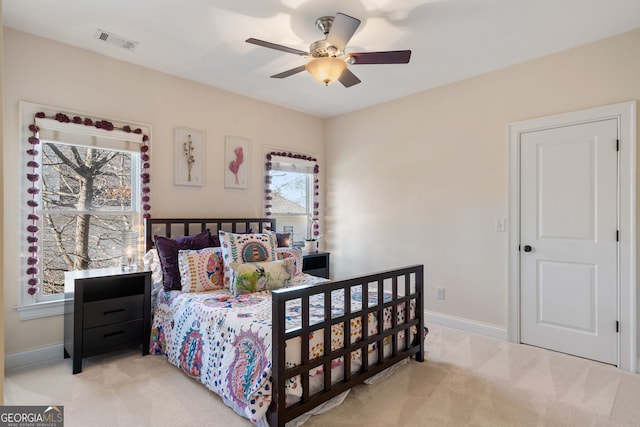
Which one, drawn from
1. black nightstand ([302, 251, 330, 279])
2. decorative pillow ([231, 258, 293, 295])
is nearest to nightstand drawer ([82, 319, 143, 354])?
decorative pillow ([231, 258, 293, 295])

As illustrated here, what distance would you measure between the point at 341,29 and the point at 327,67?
0.27 meters

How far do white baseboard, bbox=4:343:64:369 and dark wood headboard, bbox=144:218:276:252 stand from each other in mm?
1059

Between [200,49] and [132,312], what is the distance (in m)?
2.32

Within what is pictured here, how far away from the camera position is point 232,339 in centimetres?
224

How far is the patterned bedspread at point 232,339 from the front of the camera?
6.63 ft

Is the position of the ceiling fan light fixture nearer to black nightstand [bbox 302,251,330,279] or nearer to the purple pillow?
the purple pillow

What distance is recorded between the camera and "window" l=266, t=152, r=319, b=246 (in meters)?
4.59

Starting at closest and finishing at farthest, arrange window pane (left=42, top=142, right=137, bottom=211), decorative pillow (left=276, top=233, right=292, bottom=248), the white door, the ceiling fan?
the ceiling fan, the white door, window pane (left=42, top=142, right=137, bottom=211), decorative pillow (left=276, top=233, right=292, bottom=248)

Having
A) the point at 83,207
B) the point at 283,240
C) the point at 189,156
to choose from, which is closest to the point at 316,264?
the point at 283,240

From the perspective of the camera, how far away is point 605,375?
2.72 meters

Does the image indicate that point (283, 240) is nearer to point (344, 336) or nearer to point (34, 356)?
point (344, 336)

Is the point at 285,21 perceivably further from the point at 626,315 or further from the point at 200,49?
the point at 626,315

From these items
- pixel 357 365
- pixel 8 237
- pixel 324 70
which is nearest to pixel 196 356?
pixel 357 365

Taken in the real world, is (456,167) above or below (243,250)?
above
